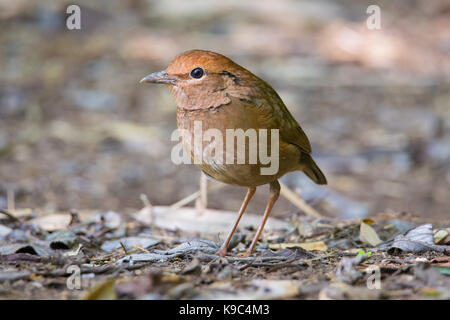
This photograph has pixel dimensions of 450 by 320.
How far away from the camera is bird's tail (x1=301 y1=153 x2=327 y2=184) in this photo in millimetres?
4718

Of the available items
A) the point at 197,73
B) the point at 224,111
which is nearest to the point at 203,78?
the point at 197,73

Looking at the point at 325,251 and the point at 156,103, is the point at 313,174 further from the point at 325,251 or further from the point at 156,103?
the point at 156,103

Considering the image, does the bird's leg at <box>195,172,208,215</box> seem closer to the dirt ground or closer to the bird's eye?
the dirt ground

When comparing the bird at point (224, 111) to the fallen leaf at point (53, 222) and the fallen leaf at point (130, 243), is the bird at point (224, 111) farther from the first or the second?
the fallen leaf at point (53, 222)

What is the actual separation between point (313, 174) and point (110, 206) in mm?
2321

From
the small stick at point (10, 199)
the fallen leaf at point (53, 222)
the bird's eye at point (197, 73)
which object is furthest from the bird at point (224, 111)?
the small stick at point (10, 199)

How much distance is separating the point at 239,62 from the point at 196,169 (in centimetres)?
293

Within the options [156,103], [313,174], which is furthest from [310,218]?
[156,103]

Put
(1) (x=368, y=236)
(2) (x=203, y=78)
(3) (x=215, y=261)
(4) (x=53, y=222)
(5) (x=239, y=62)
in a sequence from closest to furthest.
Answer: (3) (x=215, y=261) → (2) (x=203, y=78) → (1) (x=368, y=236) → (4) (x=53, y=222) → (5) (x=239, y=62)

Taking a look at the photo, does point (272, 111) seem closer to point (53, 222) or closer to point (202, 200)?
point (202, 200)

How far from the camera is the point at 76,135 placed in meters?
8.13

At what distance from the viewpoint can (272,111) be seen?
407cm

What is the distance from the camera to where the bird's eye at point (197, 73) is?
4039 millimetres

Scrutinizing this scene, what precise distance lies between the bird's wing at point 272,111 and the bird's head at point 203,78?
0.07 meters
